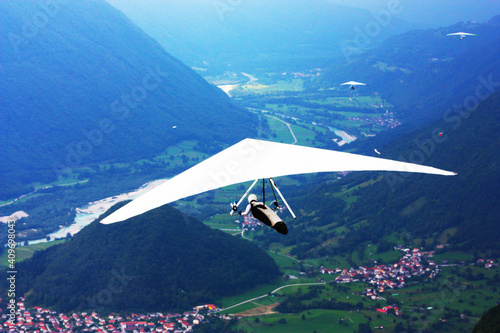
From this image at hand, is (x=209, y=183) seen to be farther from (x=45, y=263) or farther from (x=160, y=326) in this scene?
(x=45, y=263)

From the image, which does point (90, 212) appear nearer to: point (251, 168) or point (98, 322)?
point (98, 322)

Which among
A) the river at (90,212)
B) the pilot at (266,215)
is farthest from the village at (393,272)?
the river at (90,212)

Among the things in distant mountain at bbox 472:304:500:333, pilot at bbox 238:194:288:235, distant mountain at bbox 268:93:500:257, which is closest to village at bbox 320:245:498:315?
distant mountain at bbox 268:93:500:257

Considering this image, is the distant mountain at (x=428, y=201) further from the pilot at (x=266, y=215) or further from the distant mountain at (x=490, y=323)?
the pilot at (x=266, y=215)

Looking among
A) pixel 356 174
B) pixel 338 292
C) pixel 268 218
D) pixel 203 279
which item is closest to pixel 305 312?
pixel 338 292

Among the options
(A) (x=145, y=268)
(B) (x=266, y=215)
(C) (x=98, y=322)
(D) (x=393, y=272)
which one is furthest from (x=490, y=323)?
(C) (x=98, y=322)

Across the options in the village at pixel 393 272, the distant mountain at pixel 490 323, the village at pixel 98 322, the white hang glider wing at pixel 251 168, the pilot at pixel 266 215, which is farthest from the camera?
the village at pixel 393 272
